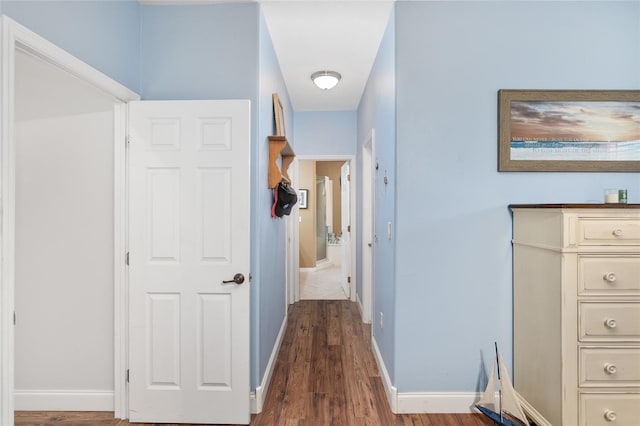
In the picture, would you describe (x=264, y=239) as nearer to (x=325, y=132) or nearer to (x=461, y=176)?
(x=461, y=176)

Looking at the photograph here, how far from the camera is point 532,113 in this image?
7.05ft

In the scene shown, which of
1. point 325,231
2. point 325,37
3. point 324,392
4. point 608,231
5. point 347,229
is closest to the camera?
point 608,231

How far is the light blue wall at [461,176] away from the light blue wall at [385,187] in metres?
0.10

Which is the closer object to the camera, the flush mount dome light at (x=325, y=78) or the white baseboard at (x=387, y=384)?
the white baseboard at (x=387, y=384)

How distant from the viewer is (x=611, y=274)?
171 centimetres

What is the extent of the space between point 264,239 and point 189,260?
571 mm

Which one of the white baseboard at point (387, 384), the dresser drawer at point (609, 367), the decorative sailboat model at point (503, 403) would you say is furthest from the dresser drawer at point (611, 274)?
the white baseboard at point (387, 384)

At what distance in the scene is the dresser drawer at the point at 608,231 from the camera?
169 cm

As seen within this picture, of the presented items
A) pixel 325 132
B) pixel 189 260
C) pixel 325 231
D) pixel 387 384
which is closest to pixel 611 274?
pixel 387 384

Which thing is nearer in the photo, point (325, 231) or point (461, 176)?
point (461, 176)

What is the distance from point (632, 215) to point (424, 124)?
118cm

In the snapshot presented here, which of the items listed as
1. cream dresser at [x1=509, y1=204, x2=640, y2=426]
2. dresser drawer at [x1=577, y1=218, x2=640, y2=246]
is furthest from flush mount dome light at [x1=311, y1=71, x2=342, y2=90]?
dresser drawer at [x1=577, y1=218, x2=640, y2=246]

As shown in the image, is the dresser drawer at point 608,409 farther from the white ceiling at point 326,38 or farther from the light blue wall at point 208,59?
the white ceiling at point 326,38

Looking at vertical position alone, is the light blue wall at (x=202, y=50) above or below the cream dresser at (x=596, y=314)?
above
